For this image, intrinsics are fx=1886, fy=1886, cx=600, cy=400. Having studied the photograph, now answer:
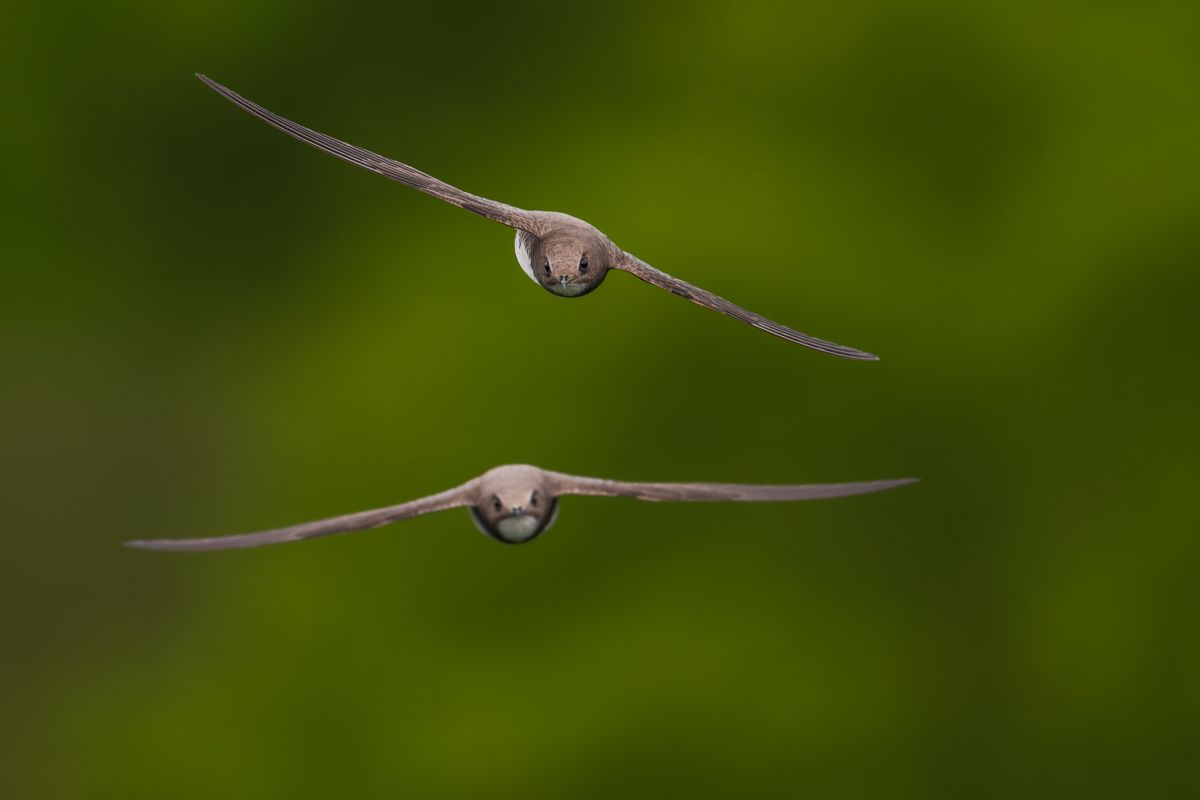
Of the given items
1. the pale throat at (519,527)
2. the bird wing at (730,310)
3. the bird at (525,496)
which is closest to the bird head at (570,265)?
the bird wing at (730,310)

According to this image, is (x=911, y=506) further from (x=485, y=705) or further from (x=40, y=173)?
(x=40, y=173)

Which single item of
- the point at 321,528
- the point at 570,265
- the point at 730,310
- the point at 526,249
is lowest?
the point at 321,528

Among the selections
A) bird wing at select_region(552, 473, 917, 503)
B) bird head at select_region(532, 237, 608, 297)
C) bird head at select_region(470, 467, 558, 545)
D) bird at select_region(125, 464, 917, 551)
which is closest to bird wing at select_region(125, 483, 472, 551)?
bird at select_region(125, 464, 917, 551)

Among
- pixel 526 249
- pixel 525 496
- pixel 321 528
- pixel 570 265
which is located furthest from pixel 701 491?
pixel 321 528

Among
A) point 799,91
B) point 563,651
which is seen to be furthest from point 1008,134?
point 563,651

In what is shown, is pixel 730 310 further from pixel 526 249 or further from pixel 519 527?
pixel 519 527

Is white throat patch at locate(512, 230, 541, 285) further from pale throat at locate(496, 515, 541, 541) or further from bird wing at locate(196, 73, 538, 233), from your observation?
pale throat at locate(496, 515, 541, 541)

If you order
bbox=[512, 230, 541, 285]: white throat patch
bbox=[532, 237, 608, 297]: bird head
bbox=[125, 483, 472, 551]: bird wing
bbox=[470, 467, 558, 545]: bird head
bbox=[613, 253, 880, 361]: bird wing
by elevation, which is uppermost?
bbox=[512, 230, 541, 285]: white throat patch
